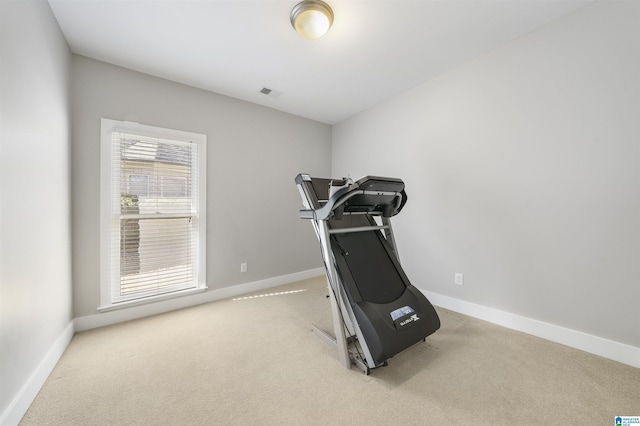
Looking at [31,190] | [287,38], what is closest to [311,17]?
[287,38]

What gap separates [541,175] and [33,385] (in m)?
3.86

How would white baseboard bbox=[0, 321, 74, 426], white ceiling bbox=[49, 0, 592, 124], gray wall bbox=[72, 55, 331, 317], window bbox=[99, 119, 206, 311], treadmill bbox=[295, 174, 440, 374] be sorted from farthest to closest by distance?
window bbox=[99, 119, 206, 311]
gray wall bbox=[72, 55, 331, 317]
white ceiling bbox=[49, 0, 592, 124]
treadmill bbox=[295, 174, 440, 374]
white baseboard bbox=[0, 321, 74, 426]

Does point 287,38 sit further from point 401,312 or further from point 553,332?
point 553,332

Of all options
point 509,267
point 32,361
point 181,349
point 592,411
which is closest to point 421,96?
point 509,267

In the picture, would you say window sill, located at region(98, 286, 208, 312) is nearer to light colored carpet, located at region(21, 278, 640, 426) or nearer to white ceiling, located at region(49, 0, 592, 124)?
light colored carpet, located at region(21, 278, 640, 426)

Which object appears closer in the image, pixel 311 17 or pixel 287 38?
pixel 311 17

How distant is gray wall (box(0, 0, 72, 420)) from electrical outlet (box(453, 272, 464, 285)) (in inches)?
130

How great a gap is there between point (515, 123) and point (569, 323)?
1721 mm

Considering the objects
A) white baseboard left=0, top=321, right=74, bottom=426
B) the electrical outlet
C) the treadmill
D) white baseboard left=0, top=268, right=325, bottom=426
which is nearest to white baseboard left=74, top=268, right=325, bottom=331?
white baseboard left=0, top=268, right=325, bottom=426

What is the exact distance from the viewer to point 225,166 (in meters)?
3.04

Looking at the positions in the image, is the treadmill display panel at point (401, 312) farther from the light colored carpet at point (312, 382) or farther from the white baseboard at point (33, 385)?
the white baseboard at point (33, 385)

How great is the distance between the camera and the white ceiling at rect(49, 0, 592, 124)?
1743 mm

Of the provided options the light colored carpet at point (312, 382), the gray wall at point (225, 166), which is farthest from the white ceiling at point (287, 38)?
the light colored carpet at point (312, 382)

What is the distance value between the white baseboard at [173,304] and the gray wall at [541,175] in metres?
2.01
